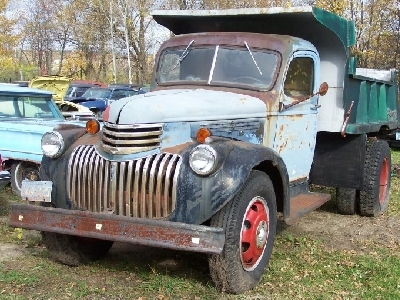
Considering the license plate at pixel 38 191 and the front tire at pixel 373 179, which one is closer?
the license plate at pixel 38 191

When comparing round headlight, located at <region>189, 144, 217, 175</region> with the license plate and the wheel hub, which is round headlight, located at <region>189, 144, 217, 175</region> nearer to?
the wheel hub

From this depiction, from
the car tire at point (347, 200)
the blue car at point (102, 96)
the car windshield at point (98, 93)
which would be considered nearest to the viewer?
the car tire at point (347, 200)

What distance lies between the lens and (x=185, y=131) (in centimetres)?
459

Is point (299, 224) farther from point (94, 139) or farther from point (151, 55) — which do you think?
point (151, 55)

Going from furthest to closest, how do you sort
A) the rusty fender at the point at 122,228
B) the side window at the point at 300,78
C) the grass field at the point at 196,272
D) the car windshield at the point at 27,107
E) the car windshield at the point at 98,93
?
the car windshield at the point at 98,93, the car windshield at the point at 27,107, the side window at the point at 300,78, the grass field at the point at 196,272, the rusty fender at the point at 122,228

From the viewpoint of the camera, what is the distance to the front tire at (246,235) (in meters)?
4.27

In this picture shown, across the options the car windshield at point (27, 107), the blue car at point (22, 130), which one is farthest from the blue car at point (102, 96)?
the blue car at point (22, 130)

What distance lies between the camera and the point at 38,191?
4715 millimetres

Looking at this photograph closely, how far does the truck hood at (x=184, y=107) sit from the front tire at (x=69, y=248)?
3.98 feet

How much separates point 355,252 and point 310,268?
0.82 meters

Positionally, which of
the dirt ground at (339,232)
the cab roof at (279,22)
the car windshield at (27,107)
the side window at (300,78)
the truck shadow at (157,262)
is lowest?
the dirt ground at (339,232)

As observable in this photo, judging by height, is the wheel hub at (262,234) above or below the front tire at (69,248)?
above

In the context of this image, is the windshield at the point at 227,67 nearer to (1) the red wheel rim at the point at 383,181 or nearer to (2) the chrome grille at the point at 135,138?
(2) the chrome grille at the point at 135,138

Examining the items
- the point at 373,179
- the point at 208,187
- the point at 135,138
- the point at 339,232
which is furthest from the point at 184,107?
the point at 373,179
